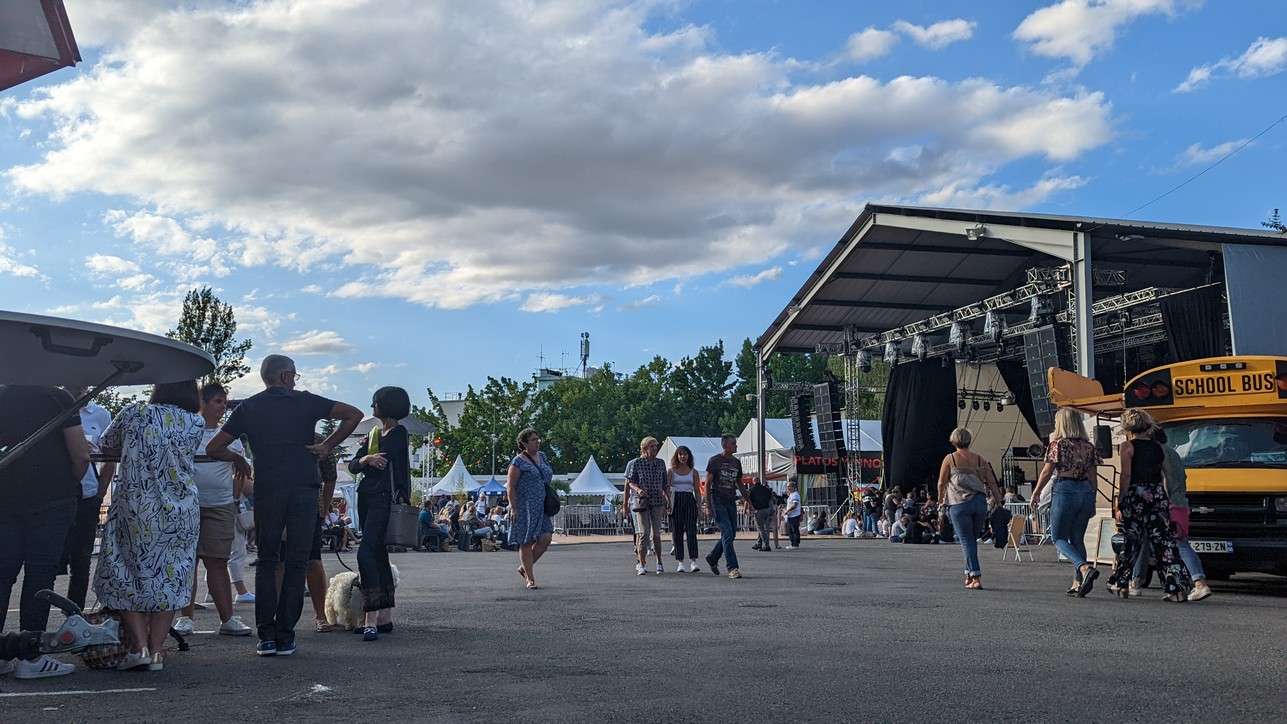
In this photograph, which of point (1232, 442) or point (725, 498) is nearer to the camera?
point (1232, 442)

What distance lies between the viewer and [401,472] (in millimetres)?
7820

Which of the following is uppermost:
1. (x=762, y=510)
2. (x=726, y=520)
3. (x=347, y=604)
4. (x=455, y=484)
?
(x=455, y=484)

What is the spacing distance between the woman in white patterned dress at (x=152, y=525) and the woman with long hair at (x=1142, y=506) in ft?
25.6

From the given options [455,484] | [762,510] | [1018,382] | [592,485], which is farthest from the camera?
[455,484]

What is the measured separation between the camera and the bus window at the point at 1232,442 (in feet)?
38.3

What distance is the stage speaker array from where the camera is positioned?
3619 cm

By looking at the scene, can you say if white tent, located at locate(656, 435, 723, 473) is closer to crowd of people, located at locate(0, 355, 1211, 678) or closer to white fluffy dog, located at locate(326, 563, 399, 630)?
crowd of people, located at locate(0, 355, 1211, 678)

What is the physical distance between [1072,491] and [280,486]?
7.26 m

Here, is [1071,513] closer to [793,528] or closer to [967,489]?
[967,489]

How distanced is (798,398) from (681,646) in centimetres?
3238

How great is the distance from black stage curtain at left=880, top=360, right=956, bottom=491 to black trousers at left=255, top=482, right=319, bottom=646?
96.7 feet

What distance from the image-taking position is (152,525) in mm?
5867

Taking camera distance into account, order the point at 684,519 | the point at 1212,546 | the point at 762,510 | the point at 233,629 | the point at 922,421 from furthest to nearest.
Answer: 1. the point at 922,421
2. the point at 762,510
3. the point at 684,519
4. the point at 1212,546
5. the point at 233,629

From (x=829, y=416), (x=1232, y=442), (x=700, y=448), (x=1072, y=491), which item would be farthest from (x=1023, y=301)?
(x=700, y=448)
